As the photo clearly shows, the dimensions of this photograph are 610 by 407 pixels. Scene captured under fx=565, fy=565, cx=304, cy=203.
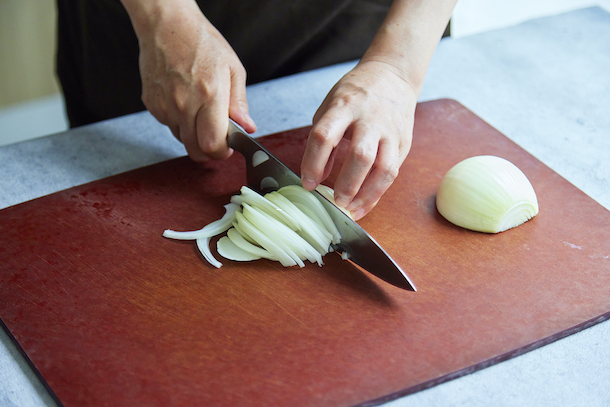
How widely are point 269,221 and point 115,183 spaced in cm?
38

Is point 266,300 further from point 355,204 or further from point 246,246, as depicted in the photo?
point 355,204

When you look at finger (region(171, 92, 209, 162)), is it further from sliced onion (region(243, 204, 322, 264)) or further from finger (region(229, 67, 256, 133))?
sliced onion (region(243, 204, 322, 264))

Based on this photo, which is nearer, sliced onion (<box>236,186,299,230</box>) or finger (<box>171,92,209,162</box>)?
sliced onion (<box>236,186,299,230</box>)

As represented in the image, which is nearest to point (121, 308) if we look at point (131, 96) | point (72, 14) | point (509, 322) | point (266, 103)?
point (509, 322)

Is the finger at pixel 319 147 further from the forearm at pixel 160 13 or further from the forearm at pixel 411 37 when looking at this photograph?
the forearm at pixel 160 13

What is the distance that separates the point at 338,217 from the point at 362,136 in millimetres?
153

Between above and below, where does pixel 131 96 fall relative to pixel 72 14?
below

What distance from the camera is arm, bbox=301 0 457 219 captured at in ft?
3.27

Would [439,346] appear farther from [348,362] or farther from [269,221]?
[269,221]

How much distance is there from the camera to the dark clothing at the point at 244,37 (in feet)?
5.06

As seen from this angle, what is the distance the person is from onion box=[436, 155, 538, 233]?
0.40ft

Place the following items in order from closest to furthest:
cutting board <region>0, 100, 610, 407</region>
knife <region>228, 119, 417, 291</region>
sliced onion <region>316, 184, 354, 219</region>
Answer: cutting board <region>0, 100, 610, 407</region> < knife <region>228, 119, 417, 291</region> < sliced onion <region>316, 184, 354, 219</region>

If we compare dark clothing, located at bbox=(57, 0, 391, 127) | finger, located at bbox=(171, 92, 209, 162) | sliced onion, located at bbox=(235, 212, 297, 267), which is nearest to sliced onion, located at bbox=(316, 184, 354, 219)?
sliced onion, located at bbox=(235, 212, 297, 267)

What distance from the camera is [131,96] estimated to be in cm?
167
